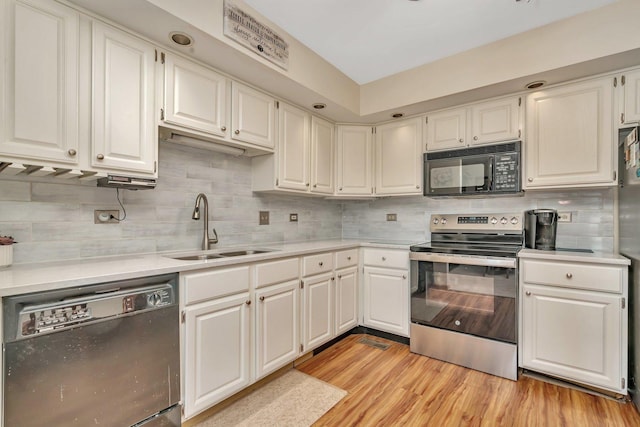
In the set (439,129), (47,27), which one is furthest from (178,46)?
(439,129)

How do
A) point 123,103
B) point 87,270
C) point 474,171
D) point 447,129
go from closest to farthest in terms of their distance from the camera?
point 87,270, point 123,103, point 474,171, point 447,129

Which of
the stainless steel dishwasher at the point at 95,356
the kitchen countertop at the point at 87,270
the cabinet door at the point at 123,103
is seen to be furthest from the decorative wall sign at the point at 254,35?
the stainless steel dishwasher at the point at 95,356

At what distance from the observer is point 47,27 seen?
1374mm

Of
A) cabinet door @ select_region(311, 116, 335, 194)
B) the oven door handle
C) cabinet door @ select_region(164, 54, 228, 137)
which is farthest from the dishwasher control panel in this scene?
the oven door handle

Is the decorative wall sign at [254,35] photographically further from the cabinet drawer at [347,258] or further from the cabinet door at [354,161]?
the cabinet drawer at [347,258]

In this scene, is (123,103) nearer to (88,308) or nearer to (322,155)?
(88,308)

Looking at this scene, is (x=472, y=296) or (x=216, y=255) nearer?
(x=216, y=255)

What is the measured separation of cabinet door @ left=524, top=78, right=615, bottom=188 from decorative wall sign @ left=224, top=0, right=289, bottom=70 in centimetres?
202

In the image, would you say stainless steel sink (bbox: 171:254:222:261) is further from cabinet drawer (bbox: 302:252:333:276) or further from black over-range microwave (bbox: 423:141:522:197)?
black over-range microwave (bbox: 423:141:522:197)

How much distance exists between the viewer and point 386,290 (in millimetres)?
2879

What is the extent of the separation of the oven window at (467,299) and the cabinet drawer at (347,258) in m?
0.62

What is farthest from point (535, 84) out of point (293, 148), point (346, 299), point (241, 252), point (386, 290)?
point (241, 252)

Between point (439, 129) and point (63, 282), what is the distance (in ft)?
9.72

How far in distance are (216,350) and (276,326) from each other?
0.49 meters
